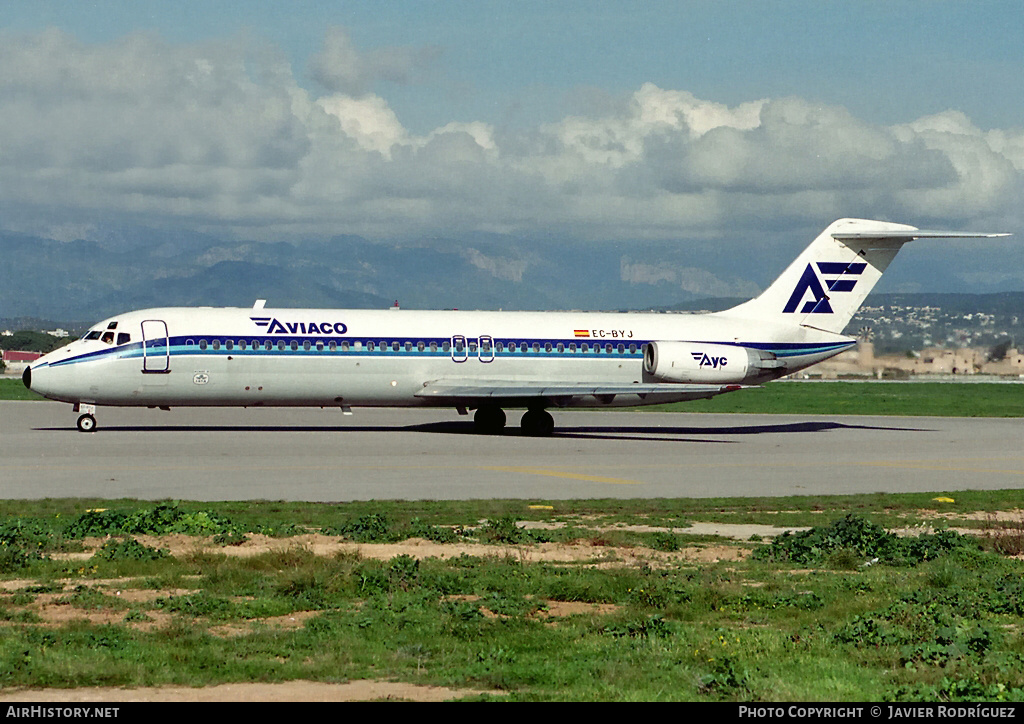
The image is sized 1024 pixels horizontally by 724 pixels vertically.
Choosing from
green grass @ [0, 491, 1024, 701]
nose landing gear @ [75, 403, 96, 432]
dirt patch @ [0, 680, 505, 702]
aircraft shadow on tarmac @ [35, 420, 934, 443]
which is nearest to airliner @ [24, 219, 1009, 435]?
nose landing gear @ [75, 403, 96, 432]

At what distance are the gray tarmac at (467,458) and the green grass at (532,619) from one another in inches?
280

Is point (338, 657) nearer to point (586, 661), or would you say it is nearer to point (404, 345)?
point (586, 661)

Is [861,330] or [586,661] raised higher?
[861,330]

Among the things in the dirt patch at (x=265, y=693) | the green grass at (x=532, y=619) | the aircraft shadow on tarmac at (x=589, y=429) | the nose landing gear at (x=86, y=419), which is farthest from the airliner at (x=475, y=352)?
the dirt patch at (x=265, y=693)

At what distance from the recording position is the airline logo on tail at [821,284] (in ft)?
154

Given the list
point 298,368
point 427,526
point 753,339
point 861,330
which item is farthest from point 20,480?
point 861,330

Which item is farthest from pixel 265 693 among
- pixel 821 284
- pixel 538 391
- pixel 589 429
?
pixel 821 284

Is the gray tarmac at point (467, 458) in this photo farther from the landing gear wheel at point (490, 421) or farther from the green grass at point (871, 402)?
the green grass at point (871, 402)

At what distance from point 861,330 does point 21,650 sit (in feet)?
218

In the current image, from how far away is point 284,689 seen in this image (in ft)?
33.7

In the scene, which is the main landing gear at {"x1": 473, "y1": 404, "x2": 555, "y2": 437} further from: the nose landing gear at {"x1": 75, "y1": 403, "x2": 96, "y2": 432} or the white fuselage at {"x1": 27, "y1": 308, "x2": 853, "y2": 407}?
the nose landing gear at {"x1": 75, "y1": 403, "x2": 96, "y2": 432}

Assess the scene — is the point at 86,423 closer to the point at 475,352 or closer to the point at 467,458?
the point at 475,352

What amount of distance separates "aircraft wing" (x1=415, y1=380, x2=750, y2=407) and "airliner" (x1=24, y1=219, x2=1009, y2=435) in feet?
0.16

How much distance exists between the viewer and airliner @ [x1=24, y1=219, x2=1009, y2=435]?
40.2 meters
